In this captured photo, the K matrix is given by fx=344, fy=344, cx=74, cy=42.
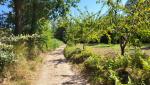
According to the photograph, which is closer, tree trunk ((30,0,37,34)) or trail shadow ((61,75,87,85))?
trail shadow ((61,75,87,85))

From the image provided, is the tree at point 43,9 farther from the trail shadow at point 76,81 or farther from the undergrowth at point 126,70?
the undergrowth at point 126,70

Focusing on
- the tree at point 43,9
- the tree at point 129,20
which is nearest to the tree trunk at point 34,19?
the tree at point 43,9

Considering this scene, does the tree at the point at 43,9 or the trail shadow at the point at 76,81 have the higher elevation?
the tree at the point at 43,9

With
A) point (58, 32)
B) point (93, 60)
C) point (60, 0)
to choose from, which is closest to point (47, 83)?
point (93, 60)

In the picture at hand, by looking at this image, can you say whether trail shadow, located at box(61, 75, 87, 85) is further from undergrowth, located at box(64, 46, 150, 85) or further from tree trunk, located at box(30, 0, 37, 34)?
tree trunk, located at box(30, 0, 37, 34)

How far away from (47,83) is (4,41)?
293 centimetres

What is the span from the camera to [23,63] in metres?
18.3

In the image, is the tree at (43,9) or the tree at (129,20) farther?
the tree at (43,9)

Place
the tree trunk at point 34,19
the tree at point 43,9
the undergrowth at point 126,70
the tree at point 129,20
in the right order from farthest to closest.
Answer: the tree trunk at point 34,19
the tree at point 43,9
the tree at point 129,20
the undergrowth at point 126,70

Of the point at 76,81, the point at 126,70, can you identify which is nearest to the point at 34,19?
the point at 76,81

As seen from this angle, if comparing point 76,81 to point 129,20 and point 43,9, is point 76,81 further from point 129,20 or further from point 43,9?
point 43,9

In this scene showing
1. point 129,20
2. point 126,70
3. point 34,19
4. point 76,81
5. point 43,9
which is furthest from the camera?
point 34,19

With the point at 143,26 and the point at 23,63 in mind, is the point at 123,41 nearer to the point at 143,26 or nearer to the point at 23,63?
the point at 143,26

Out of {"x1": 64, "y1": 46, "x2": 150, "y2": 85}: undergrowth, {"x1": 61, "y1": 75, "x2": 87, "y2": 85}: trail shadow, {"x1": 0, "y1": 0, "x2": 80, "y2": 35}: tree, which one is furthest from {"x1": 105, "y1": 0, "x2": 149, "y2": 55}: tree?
{"x1": 0, "y1": 0, "x2": 80, "y2": 35}: tree
